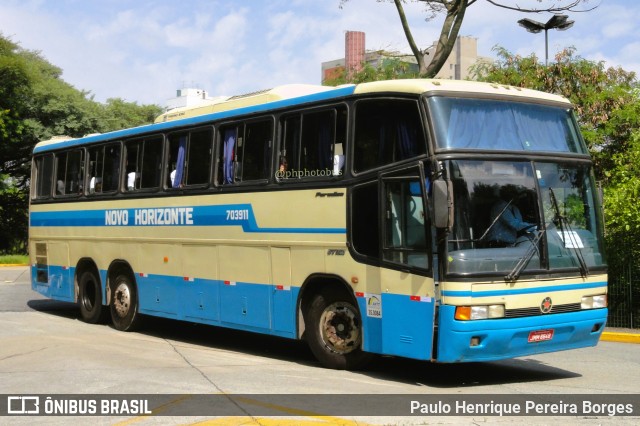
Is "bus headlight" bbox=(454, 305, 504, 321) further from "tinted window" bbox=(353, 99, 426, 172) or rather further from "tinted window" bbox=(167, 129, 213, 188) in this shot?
"tinted window" bbox=(167, 129, 213, 188)

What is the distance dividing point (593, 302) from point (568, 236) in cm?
91

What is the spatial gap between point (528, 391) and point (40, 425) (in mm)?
5133

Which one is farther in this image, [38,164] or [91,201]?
[38,164]

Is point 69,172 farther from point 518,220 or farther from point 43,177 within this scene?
point 518,220

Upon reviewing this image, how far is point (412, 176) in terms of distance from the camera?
10.2 m

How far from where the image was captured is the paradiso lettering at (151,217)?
1441 cm

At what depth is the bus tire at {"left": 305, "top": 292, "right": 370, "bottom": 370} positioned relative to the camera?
11.3m

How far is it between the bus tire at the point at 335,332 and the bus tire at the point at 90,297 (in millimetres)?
6610

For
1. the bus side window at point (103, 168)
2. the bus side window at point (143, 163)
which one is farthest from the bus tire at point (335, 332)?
the bus side window at point (103, 168)

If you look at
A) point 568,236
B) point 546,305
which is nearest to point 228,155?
point 568,236

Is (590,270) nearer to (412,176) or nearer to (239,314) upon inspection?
(412,176)

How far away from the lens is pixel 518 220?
10109mm

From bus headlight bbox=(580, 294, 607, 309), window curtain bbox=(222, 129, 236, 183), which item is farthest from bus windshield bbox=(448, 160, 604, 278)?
window curtain bbox=(222, 129, 236, 183)

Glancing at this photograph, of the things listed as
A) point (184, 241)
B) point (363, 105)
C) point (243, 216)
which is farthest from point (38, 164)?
point (363, 105)
